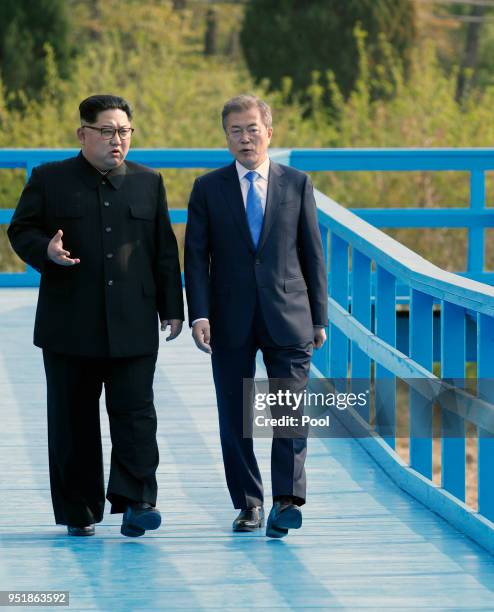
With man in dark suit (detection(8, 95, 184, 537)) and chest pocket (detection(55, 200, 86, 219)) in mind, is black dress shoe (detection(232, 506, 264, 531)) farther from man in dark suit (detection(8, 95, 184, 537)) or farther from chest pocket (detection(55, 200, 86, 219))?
chest pocket (detection(55, 200, 86, 219))

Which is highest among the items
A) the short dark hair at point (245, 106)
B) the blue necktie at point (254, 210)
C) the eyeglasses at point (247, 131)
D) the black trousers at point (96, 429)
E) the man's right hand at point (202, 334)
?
the short dark hair at point (245, 106)

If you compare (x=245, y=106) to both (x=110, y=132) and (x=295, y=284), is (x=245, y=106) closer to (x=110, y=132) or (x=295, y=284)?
(x=110, y=132)

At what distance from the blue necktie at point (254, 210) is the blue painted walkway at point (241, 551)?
1085 mm

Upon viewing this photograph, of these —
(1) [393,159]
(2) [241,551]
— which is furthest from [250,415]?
(1) [393,159]

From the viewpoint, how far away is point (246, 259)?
566 centimetres

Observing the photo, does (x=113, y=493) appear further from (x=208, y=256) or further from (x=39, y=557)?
(x=208, y=256)

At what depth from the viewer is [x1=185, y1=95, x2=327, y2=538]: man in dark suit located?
5645 mm

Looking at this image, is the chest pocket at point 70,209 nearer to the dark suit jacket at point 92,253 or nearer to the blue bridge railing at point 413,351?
the dark suit jacket at point 92,253

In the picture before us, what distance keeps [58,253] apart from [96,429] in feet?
2.31

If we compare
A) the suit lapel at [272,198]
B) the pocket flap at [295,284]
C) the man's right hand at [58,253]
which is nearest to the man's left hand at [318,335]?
the pocket flap at [295,284]

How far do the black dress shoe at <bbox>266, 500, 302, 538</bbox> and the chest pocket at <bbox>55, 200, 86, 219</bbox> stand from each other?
1.21m

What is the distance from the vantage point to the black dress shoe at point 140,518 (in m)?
5.68

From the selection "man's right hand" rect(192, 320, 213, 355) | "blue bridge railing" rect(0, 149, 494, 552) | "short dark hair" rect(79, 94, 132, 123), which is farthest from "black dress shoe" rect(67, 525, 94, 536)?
"short dark hair" rect(79, 94, 132, 123)

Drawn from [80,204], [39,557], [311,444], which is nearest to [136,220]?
[80,204]
